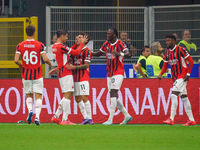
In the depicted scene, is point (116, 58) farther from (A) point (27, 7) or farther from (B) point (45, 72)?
(A) point (27, 7)

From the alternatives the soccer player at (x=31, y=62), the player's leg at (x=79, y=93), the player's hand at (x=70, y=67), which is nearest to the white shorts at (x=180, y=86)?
the player's leg at (x=79, y=93)

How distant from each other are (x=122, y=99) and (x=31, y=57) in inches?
129

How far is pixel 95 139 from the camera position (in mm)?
8141

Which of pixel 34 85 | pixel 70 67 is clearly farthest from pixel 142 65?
pixel 34 85

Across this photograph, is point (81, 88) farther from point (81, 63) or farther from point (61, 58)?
point (61, 58)

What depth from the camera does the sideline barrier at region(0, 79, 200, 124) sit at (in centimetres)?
1333

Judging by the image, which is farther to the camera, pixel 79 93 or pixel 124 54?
pixel 124 54

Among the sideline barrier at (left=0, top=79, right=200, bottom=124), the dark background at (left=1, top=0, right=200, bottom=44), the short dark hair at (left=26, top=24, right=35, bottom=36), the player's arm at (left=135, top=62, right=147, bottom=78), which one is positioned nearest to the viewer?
the short dark hair at (left=26, top=24, right=35, bottom=36)

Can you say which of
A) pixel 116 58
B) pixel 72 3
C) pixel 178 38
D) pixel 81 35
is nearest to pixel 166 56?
pixel 116 58

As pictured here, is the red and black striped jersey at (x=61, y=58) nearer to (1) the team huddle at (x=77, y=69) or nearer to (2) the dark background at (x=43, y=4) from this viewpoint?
(1) the team huddle at (x=77, y=69)

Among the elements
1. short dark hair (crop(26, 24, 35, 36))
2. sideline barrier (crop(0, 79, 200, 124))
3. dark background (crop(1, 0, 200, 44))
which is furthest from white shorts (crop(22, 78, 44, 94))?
dark background (crop(1, 0, 200, 44))

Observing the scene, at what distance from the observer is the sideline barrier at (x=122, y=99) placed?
43.7ft

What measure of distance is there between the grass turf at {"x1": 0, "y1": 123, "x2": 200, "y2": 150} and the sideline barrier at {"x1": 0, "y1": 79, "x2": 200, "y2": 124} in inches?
143

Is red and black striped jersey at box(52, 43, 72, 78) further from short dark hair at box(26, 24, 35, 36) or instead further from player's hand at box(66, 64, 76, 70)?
short dark hair at box(26, 24, 35, 36)
